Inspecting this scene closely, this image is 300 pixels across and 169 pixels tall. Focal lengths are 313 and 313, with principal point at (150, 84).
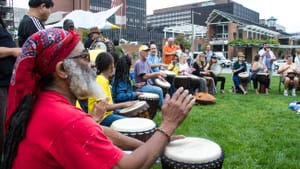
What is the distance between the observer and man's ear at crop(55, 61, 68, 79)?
163 centimetres

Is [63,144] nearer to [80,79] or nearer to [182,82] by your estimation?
[80,79]

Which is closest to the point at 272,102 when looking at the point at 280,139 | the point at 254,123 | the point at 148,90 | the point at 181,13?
the point at 254,123

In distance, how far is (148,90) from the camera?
6012 mm

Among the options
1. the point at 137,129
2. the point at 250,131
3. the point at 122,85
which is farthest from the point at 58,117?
the point at 250,131

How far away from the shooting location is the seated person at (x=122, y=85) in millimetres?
4668

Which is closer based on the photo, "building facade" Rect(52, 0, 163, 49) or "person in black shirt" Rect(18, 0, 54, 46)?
"person in black shirt" Rect(18, 0, 54, 46)

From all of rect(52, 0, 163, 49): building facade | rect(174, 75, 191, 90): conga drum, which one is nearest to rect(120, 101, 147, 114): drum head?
rect(174, 75, 191, 90): conga drum

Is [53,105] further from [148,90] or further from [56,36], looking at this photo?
[148,90]

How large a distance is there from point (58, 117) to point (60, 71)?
11.4 inches

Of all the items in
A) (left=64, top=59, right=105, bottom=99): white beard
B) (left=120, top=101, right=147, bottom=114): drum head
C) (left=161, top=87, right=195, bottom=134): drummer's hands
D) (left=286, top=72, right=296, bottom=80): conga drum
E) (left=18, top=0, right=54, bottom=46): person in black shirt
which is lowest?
(left=120, top=101, right=147, bottom=114): drum head

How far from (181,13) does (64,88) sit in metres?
124

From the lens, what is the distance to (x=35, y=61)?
1.56m

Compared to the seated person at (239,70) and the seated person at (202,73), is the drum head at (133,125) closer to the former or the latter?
the seated person at (202,73)

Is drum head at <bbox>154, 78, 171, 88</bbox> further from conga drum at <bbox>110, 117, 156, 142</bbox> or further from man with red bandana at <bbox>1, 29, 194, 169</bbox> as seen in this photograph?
man with red bandana at <bbox>1, 29, 194, 169</bbox>
